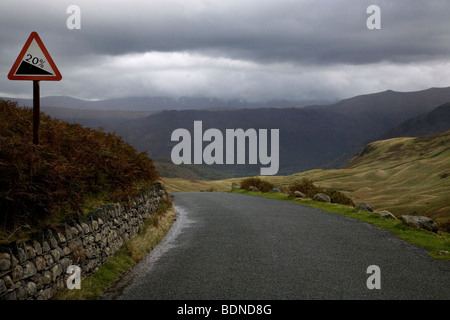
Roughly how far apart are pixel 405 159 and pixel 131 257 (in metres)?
164

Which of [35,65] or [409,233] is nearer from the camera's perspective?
[35,65]

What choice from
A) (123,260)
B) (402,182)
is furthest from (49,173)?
(402,182)

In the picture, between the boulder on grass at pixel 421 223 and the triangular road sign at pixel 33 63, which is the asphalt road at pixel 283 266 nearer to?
the boulder on grass at pixel 421 223

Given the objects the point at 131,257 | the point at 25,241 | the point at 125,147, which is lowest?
the point at 131,257

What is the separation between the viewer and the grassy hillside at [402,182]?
211 ft

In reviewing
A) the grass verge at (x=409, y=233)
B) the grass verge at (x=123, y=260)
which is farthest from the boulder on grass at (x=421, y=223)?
the grass verge at (x=123, y=260)

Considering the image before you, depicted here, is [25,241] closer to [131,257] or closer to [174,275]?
[174,275]

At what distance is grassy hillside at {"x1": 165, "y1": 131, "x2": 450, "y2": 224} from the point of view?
211 feet

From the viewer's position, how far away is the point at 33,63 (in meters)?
9.02

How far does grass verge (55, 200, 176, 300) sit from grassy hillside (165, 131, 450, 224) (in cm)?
4366

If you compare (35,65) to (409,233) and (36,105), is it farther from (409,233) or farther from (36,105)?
(409,233)

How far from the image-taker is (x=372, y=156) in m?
192

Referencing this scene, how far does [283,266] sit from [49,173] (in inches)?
235
